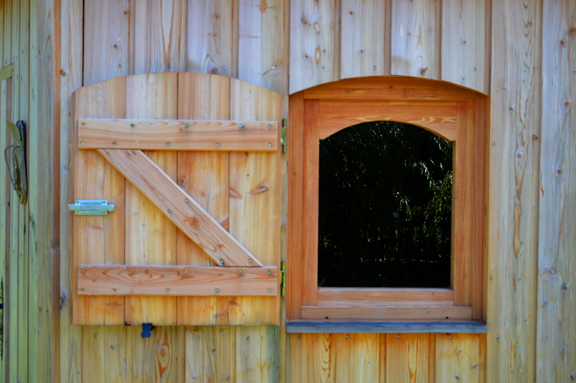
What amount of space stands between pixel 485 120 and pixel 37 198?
220 cm

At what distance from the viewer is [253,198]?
1.92 m

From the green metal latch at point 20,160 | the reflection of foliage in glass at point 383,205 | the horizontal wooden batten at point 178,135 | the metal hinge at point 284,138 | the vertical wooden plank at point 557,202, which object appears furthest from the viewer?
the reflection of foliage in glass at point 383,205

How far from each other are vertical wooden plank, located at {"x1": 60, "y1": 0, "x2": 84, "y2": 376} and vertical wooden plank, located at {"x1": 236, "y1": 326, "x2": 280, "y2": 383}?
2.46 ft

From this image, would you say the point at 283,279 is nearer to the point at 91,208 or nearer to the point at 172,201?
the point at 172,201

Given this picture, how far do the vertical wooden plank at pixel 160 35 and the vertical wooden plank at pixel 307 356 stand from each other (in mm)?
1393

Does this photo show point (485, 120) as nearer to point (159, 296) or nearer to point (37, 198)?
point (159, 296)

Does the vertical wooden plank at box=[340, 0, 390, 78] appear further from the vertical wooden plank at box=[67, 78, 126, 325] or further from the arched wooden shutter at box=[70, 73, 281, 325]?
the vertical wooden plank at box=[67, 78, 126, 325]

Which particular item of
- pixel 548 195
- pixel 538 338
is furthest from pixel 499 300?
pixel 548 195

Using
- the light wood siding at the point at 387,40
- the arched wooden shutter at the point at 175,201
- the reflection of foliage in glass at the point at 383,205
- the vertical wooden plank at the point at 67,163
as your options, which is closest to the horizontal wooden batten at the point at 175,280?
the arched wooden shutter at the point at 175,201

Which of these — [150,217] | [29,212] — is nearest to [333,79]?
[150,217]

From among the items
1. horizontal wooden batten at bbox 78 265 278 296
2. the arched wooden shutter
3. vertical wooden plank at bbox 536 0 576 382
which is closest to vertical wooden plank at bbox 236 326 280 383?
the arched wooden shutter

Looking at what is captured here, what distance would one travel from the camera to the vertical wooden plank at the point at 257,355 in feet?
6.66

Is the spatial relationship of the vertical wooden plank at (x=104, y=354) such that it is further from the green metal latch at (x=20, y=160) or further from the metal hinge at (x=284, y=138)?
the metal hinge at (x=284, y=138)

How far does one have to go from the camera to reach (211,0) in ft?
6.68
